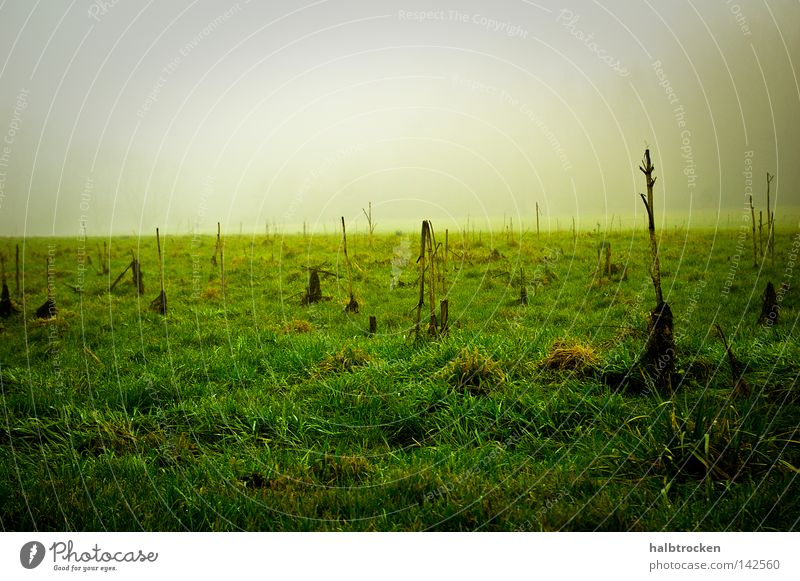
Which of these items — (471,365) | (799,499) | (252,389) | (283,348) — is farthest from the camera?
(283,348)

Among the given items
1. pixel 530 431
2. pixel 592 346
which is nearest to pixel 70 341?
pixel 530 431

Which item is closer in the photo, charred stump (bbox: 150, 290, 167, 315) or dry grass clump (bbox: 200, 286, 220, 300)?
charred stump (bbox: 150, 290, 167, 315)

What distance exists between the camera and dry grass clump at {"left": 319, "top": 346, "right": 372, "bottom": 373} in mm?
5758

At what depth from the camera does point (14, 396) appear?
5215mm

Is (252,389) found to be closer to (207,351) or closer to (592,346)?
(207,351)

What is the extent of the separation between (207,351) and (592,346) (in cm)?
508

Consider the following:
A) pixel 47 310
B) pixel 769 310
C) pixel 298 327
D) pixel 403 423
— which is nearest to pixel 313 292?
pixel 298 327

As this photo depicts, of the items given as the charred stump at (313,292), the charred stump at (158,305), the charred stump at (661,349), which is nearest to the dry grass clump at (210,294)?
the charred stump at (158,305)

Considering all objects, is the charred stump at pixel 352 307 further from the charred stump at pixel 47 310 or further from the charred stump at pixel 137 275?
the charred stump at pixel 47 310

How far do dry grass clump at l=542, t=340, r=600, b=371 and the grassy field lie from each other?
1.0 inches

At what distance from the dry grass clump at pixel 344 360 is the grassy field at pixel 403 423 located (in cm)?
3
